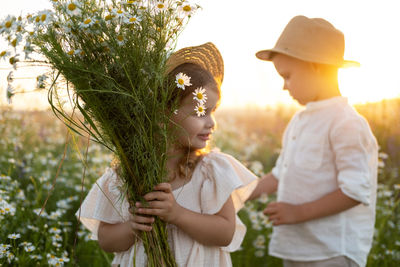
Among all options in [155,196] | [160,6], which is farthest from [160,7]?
[155,196]

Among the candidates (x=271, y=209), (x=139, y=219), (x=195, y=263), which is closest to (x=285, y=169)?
(x=271, y=209)

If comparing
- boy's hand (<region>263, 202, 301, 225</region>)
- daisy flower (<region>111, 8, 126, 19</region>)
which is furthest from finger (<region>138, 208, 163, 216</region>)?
boy's hand (<region>263, 202, 301, 225</region>)

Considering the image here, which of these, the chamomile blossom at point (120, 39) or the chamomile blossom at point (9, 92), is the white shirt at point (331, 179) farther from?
the chamomile blossom at point (9, 92)

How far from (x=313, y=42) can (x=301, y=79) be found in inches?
9.6

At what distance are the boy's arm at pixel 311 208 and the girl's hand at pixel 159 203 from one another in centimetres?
109

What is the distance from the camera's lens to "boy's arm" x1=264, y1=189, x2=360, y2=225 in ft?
7.70

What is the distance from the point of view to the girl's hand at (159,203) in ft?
5.20

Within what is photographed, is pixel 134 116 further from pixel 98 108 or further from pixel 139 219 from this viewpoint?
pixel 139 219

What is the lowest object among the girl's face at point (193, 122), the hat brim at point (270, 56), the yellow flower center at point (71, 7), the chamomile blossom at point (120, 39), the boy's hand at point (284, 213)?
the boy's hand at point (284, 213)

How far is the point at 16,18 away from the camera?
1.49 meters

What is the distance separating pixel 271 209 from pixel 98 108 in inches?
57.7

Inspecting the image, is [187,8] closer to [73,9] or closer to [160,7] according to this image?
[160,7]

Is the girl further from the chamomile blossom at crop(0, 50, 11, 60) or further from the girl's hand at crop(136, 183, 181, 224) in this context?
the chamomile blossom at crop(0, 50, 11, 60)

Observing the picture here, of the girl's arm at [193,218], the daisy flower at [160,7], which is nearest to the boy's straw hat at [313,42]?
the girl's arm at [193,218]
